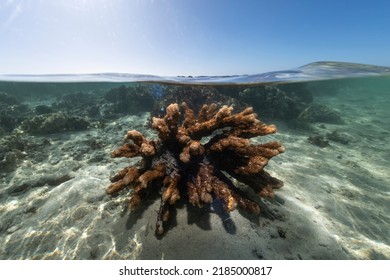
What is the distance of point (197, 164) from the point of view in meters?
4.18

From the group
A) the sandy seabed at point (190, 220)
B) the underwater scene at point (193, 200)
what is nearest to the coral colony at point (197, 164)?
A: the underwater scene at point (193, 200)

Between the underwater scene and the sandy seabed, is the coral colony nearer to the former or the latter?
the underwater scene

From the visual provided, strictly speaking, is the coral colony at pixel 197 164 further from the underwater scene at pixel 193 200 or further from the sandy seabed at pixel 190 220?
the sandy seabed at pixel 190 220

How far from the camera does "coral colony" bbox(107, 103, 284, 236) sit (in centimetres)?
363

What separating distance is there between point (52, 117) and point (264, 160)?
977 cm

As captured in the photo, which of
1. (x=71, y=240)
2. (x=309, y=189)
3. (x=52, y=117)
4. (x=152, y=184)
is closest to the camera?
(x=71, y=240)

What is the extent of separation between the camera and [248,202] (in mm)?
3686

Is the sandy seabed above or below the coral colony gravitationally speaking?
below

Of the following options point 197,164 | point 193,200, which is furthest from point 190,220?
point 197,164

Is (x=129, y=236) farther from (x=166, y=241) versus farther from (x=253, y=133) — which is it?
(x=253, y=133)

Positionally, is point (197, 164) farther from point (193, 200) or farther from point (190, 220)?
point (190, 220)

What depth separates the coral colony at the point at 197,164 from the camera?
363 cm

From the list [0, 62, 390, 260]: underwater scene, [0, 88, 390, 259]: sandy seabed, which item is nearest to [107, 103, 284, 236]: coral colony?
[0, 62, 390, 260]: underwater scene

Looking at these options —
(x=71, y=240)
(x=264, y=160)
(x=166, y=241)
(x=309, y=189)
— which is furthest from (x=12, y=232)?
(x=309, y=189)
